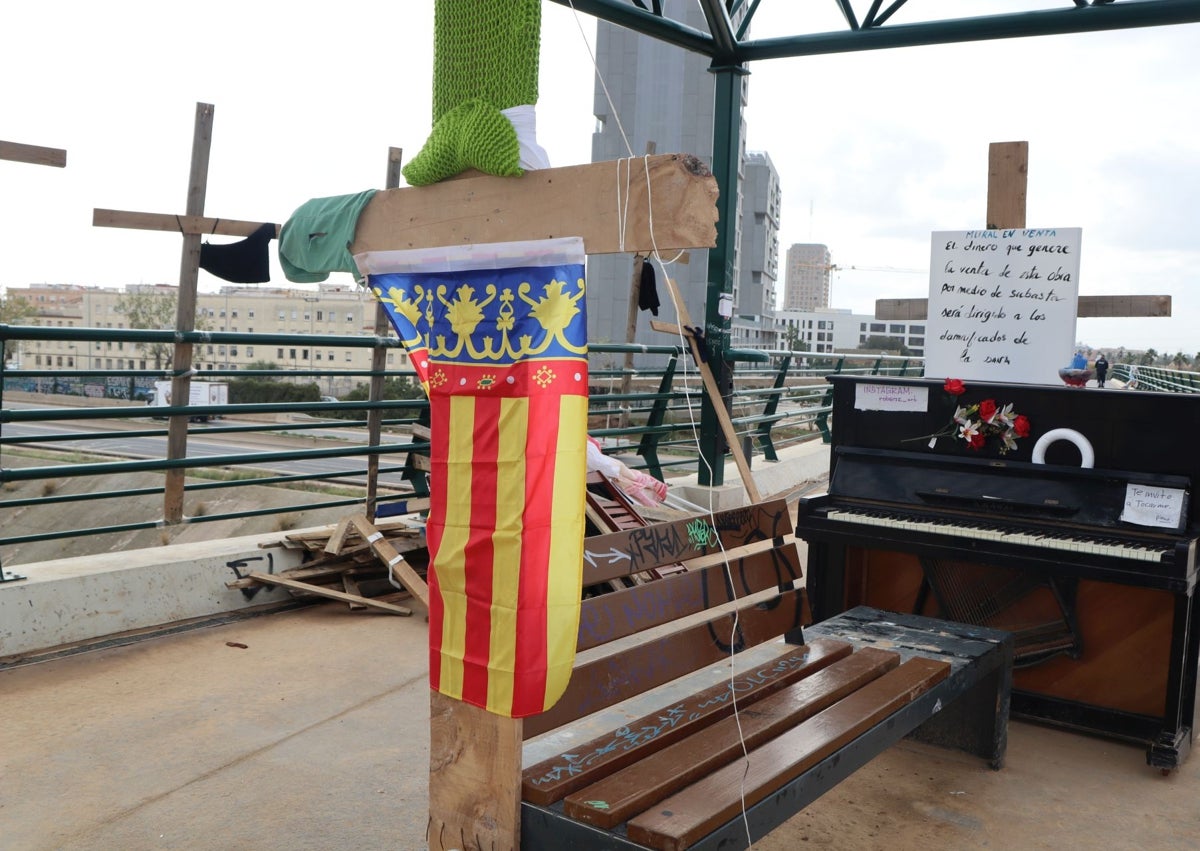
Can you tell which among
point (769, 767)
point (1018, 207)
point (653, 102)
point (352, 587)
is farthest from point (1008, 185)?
point (653, 102)

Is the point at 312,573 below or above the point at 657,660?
below

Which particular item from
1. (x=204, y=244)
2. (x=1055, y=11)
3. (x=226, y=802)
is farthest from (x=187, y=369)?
(x=1055, y=11)

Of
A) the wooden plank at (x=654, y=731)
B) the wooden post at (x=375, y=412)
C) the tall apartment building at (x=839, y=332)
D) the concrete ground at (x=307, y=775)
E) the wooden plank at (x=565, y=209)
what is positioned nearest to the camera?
the wooden plank at (x=565, y=209)

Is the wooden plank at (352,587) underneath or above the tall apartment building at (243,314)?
underneath

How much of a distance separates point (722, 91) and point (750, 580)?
5158mm

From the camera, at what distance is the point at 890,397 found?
4.62 m

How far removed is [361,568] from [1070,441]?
3905 millimetres

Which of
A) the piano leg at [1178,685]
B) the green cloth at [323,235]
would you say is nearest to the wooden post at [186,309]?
the green cloth at [323,235]

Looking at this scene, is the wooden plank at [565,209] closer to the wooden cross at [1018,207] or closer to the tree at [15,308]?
the wooden cross at [1018,207]

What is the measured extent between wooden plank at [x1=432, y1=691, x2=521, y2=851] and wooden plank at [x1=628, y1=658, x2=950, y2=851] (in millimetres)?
310

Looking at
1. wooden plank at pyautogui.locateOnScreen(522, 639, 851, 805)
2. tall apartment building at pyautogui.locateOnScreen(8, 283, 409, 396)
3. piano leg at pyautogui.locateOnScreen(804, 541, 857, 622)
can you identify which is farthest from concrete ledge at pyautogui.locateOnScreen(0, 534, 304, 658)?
tall apartment building at pyautogui.locateOnScreen(8, 283, 409, 396)

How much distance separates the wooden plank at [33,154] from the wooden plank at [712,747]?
3.98 metres

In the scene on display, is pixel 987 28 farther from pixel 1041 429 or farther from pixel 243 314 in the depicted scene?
pixel 243 314

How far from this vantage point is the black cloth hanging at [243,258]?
566 cm
